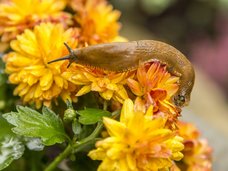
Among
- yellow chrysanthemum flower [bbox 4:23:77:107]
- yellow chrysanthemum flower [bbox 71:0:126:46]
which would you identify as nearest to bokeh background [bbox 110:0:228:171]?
yellow chrysanthemum flower [bbox 71:0:126:46]

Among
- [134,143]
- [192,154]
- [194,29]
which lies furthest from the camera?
[194,29]

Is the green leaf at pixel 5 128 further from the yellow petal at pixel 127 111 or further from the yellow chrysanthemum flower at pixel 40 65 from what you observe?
the yellow petal at pixel 127 111

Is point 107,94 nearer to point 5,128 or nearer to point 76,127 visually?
point 76,127

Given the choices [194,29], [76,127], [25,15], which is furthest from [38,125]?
[194,29]

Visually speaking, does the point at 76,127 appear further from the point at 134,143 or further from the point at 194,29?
the point at 194,29

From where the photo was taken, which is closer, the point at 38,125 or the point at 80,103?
the point at 38,125

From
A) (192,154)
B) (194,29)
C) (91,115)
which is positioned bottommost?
(194,29)

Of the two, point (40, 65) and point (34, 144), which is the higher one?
point (40, 65)

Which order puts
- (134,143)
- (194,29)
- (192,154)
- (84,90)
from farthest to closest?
1. (194,29)
2. (192,154)
3. (84,90)
4. (134,143)
